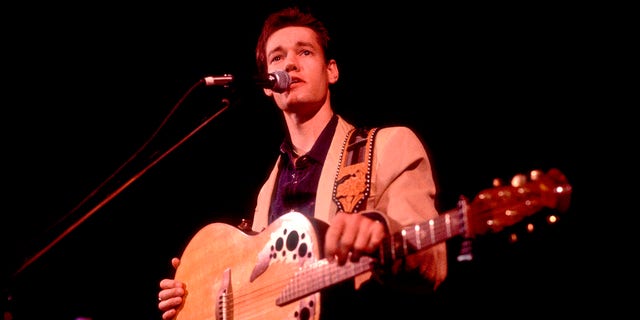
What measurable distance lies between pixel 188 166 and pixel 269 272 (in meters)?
2.11

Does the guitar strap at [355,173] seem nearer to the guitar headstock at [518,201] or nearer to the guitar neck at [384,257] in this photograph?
the guitar neck at [384,257]

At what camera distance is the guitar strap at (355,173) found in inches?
95.7

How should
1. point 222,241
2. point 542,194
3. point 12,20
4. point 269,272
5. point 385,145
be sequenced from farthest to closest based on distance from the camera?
1. point 12,20
2. point 222,241
3. point 385,145
4. point 269,272
5. point 542,194

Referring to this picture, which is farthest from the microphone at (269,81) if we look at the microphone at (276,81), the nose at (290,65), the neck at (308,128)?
the neck at (308,128)

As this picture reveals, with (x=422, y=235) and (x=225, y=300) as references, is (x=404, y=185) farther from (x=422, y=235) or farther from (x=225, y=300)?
(x=225, y=300)

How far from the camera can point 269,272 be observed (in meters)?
2.34

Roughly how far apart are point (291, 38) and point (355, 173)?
97 cm

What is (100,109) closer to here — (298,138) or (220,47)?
(220,47)

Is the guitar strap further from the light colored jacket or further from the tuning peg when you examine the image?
the tuning peg

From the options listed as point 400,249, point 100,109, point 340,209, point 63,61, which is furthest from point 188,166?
point 400,249

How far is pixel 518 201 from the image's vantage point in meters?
1.66

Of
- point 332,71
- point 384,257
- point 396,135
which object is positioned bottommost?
point 384,257

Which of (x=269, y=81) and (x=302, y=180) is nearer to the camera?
(x=269, y=81)

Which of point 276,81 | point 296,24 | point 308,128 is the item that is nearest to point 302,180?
point 308,128
